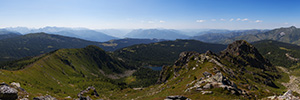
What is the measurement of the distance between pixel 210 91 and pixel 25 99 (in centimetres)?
6958

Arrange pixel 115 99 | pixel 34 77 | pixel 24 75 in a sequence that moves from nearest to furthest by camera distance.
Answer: pixel 115 99 < pixel 24 75 < pixel 34 77

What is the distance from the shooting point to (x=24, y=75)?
580 feet

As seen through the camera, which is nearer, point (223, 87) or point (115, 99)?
point (223, 87)

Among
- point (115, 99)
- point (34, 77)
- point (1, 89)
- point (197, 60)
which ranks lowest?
point (115, 99)

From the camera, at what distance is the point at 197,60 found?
169 m

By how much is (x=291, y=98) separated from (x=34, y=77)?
240 meters

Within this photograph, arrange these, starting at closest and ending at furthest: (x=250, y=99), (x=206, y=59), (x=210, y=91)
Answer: (x=250, y=99)
(x=210, y=91)
(x=206, y=59)

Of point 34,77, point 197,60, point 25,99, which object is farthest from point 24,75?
point 197,60

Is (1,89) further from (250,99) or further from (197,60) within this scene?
(197,60)

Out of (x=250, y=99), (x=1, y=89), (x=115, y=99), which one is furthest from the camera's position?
(x=115, y=99)

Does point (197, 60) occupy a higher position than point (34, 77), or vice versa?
point (197, 60)

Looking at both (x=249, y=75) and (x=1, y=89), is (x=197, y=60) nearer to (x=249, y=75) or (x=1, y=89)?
(x=249, y=75)

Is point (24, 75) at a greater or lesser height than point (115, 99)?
greater

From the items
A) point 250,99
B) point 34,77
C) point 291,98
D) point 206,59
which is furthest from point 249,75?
point 34,77
